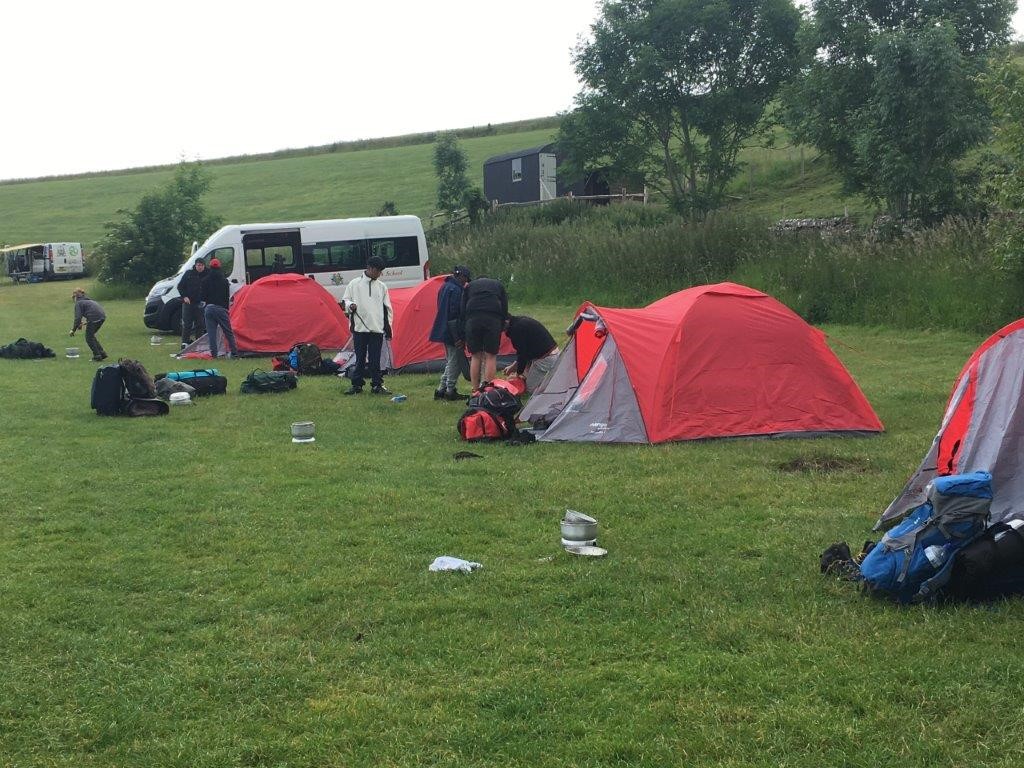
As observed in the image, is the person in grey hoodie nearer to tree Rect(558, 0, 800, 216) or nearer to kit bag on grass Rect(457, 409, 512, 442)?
kit bag on grass Rect(457, 409, 512, 442)

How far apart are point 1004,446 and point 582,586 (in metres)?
2.63

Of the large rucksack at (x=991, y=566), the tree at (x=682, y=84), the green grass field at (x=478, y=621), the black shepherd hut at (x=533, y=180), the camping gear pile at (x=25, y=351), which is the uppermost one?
the tree at (x=682, y=84)

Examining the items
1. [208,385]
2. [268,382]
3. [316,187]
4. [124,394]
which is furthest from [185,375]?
[316,187]

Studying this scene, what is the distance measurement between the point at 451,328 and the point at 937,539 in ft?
27.6

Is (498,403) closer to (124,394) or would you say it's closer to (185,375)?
(124,394)

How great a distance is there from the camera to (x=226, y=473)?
28.7 feet

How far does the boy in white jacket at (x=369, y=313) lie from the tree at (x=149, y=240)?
84.6 feet

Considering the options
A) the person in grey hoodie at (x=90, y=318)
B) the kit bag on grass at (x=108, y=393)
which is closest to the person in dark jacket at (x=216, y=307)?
the person in grey hoodie at (x=90, y=318)

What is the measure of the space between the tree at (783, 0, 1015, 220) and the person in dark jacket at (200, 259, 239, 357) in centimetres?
1685

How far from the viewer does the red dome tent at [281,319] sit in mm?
18703

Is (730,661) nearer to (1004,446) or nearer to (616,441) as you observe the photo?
(1004,446)

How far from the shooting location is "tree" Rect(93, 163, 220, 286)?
36750 mm

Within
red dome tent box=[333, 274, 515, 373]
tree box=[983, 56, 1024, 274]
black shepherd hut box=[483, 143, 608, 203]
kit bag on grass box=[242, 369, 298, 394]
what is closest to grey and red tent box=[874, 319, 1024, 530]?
kit bag on grass box=[242, 369, 298, 394]

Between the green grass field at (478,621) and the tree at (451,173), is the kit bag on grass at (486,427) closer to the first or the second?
the green grass field at (478,621)
